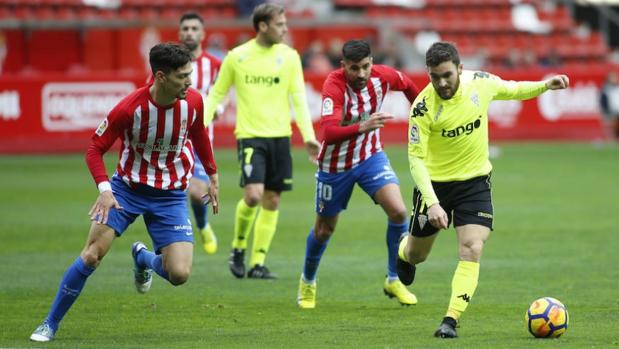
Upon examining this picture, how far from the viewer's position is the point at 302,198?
19.5m

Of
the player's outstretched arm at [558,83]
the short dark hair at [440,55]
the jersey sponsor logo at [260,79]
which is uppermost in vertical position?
the short dark hair at [440,55]

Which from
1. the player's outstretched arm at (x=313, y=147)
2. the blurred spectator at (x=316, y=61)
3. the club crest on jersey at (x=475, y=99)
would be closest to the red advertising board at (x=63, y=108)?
the blurred spectator at (x=316, y=61)

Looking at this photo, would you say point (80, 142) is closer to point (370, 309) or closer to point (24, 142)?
point (24, 142)

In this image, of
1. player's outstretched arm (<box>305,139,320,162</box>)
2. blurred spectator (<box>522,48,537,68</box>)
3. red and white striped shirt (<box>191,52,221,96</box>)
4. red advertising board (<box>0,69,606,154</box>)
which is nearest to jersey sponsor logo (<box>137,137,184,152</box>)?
player's outstretched arm (<box>305,139,320,162</box>)

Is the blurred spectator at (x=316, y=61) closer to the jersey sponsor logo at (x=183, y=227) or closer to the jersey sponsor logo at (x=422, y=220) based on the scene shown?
the jersey sponsor logo at (x=422, y=220)

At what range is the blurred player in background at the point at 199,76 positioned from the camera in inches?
530

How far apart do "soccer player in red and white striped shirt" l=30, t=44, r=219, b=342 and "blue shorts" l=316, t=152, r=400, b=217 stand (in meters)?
1.69

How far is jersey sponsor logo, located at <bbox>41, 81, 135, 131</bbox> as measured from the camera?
26016 millimetres

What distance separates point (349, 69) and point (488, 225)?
1.91m

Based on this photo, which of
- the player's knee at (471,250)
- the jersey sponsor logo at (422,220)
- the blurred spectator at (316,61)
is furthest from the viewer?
the blurred spectator at (316,61)

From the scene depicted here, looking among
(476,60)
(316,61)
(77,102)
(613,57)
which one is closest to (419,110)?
(77,102)

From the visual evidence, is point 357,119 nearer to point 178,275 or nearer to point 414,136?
point 414,136

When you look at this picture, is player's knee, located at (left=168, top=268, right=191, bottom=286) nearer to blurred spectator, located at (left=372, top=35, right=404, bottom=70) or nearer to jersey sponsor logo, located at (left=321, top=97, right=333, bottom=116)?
jersey sponsor logo, located at (left=321, top=97, right=333, bottom=116)

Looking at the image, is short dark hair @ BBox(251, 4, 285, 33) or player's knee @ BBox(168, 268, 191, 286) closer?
player's knee @ BBox(168, 268, 191, 286)
